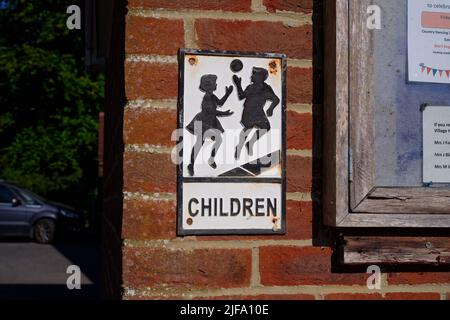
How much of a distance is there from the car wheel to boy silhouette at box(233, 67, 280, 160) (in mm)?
16144

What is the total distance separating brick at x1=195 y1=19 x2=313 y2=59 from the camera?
1845 millimetres

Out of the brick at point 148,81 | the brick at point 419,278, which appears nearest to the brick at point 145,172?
the brick at point 148,81

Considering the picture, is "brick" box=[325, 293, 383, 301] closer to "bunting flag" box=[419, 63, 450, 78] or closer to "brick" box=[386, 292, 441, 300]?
"brick" box=[386, 292, 441, 300]

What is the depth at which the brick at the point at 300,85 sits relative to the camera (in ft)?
6.22

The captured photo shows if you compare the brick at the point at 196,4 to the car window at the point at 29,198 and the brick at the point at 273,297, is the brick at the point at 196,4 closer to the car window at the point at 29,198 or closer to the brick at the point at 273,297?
the brick at the point at 273,297

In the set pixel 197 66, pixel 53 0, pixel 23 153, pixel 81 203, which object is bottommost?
pixel 81 203

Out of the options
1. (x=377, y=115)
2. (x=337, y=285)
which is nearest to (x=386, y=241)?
(x=337, y=285)

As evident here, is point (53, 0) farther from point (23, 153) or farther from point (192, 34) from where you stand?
point (192, 34)

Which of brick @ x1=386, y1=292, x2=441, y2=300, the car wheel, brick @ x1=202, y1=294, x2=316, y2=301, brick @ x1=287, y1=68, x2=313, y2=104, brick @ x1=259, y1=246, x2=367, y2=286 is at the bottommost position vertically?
the car wheel

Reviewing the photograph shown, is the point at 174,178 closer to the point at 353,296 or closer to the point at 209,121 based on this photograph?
the point at 209,121

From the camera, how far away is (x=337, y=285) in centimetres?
190

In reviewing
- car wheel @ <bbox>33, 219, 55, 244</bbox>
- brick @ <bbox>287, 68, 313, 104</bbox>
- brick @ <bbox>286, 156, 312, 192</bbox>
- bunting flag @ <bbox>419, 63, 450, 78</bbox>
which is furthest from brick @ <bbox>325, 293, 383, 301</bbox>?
car wheel @ <bbox>33, 219, 55, 244</bbox>

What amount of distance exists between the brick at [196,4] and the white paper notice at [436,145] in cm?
59
